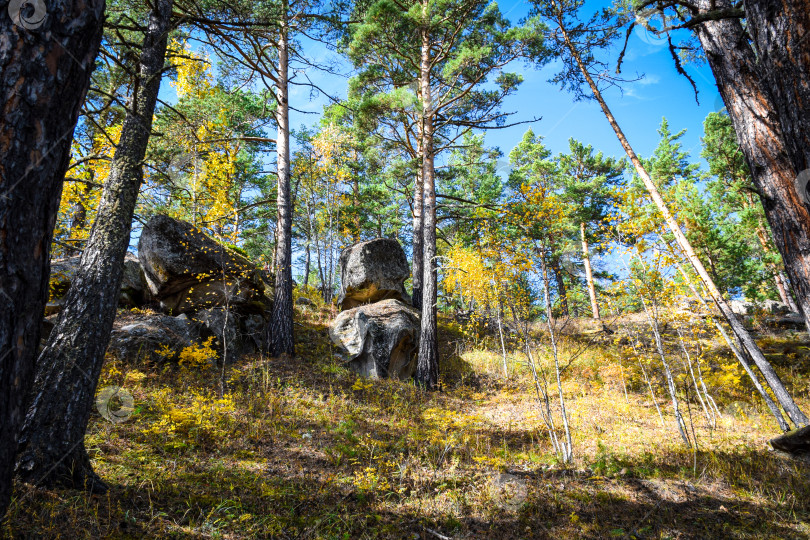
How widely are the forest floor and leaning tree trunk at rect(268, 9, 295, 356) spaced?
25.8 inches

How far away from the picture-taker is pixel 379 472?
399 centimetres

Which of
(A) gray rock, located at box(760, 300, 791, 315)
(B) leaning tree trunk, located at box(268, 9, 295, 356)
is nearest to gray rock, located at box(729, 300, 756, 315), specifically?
(A) gray rock, located at box(760, 300, 791, 315)

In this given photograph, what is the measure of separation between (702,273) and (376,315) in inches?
263

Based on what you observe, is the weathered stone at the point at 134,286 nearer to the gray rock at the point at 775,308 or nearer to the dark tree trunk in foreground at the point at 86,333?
the dark tree trunk in foreground at the point at 86,333

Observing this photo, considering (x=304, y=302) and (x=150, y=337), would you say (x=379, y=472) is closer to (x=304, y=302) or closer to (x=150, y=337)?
(x=150, y=337)

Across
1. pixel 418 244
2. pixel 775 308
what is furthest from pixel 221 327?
pixel 775 308

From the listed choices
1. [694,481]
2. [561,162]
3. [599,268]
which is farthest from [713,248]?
[694,481]

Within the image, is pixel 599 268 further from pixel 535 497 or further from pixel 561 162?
pixel 535 497

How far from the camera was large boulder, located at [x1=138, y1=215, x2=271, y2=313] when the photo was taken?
741cm

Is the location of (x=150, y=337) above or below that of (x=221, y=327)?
below

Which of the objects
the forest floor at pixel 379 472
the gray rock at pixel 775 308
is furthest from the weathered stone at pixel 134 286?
the gray rock at pixel 775 308

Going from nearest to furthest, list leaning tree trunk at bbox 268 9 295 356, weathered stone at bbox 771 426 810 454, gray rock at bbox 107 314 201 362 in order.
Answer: weathered stone at bbox 771 426 810 454 → gray rock at bbox 107 314 201 362 → leaning tree trunk at bbox 268 9 295 356

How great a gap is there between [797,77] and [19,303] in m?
3.27

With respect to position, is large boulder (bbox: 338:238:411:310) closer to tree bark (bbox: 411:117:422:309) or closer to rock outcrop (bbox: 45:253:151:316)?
tree bark (bbox: 411:117:422:309)
